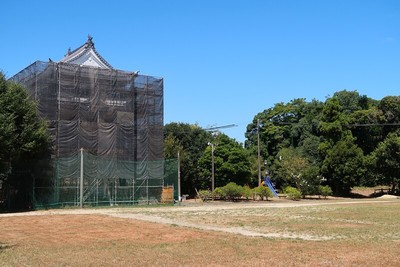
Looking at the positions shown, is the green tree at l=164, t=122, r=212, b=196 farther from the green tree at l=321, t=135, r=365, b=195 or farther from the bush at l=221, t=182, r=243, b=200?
the green tree at l=321, t=135, r=365, b=195

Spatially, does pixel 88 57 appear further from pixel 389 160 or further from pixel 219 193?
pixel 389 160

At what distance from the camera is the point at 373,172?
192 ft

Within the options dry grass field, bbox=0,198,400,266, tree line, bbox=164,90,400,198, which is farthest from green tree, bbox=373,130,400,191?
dry grass field, bbox=0,198,400,266

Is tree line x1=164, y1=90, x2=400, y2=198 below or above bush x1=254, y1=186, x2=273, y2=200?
above

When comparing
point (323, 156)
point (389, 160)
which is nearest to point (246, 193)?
point (323, 156)

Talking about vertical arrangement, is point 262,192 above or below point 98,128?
below

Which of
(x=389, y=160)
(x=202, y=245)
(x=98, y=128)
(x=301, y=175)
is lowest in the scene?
(x=202, y=245)

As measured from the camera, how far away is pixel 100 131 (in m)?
37.4

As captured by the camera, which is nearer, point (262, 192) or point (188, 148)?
point (262, 192)

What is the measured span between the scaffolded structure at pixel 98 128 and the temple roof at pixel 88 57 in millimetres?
86

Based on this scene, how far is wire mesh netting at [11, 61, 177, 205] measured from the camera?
33.9 m

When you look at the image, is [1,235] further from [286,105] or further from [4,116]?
[286,105]

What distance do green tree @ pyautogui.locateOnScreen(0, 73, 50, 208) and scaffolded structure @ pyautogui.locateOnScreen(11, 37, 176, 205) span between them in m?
1.27

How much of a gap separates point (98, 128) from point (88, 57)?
754 cm
